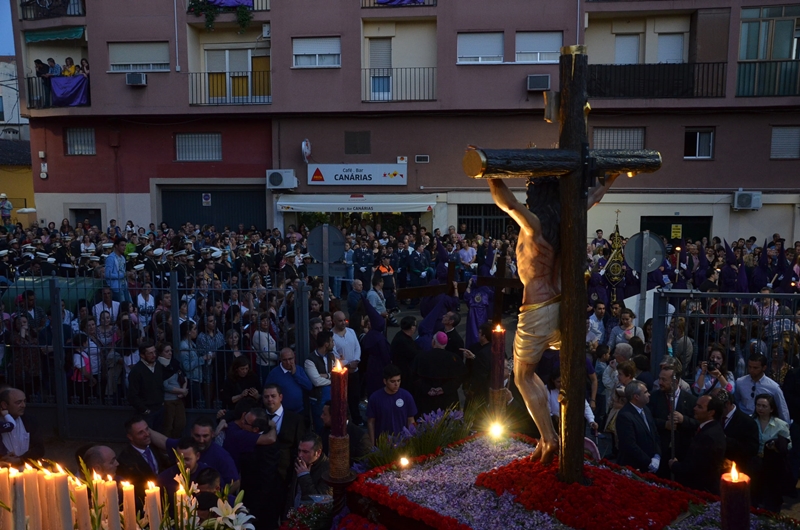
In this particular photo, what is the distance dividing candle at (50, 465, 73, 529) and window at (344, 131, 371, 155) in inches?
882

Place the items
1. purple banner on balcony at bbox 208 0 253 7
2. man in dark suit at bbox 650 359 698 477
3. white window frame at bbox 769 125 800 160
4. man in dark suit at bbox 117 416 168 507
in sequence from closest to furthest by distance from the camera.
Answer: man in dark suit at bbox 117 416 168 507 < man in dark suit at bbox 650 359 698 477 < white window frame at bbox 769 125 800 160 < purple banner on balcony at bbox 208 0 253 7

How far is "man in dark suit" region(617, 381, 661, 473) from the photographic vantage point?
19.1 ft

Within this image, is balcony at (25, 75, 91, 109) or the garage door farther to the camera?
the garage door

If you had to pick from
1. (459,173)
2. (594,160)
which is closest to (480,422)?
(594,160)

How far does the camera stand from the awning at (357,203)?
24.0m

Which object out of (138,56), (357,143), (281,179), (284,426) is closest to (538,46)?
(357,143)

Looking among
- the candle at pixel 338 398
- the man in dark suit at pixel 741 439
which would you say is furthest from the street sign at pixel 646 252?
the candle at pixel 338 398

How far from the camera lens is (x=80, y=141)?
2627cm

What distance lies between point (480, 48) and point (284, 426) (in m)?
19.6

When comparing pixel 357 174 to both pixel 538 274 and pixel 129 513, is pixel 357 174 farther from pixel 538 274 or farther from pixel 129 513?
pixel 129 513

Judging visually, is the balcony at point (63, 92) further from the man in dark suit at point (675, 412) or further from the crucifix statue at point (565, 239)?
the crucifix statue at point (565, 239)

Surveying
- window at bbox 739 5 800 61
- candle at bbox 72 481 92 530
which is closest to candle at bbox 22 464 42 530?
candle at bbox 72 481 92 530

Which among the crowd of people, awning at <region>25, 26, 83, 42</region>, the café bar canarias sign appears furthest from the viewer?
awning at <region>25, 26, 83, 42</region>

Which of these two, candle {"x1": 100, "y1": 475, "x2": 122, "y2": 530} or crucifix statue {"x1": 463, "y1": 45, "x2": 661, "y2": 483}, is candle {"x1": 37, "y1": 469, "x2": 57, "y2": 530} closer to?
candle {"x1": 100, "y1": 475, "x2": 122, "y2": 530}
